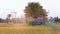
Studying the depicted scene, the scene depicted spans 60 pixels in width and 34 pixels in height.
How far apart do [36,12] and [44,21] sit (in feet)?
25.2

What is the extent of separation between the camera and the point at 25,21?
Answer: 2081 centimetres

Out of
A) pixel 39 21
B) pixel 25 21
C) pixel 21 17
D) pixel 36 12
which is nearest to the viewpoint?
pixel 39 21

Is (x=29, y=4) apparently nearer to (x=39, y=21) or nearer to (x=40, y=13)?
(x=40, y=13)

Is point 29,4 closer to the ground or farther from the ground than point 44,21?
farther from the ground

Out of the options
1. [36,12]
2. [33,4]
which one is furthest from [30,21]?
[33,4]

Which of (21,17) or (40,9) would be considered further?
(40,9)

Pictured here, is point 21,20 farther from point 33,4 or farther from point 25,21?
point 33,4

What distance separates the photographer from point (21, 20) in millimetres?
21547

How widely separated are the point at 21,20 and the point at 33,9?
6846mm

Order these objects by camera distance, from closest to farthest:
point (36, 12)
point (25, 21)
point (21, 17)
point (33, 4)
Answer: point (25, 21) → point (21, 17) → point (36, 12) → point (33, 4)

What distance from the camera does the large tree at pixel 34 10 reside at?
87.3 ft

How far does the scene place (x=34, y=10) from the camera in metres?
27.9

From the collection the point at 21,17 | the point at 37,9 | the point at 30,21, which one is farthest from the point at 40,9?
the point at 30,21

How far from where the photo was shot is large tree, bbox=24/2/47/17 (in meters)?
26.6
